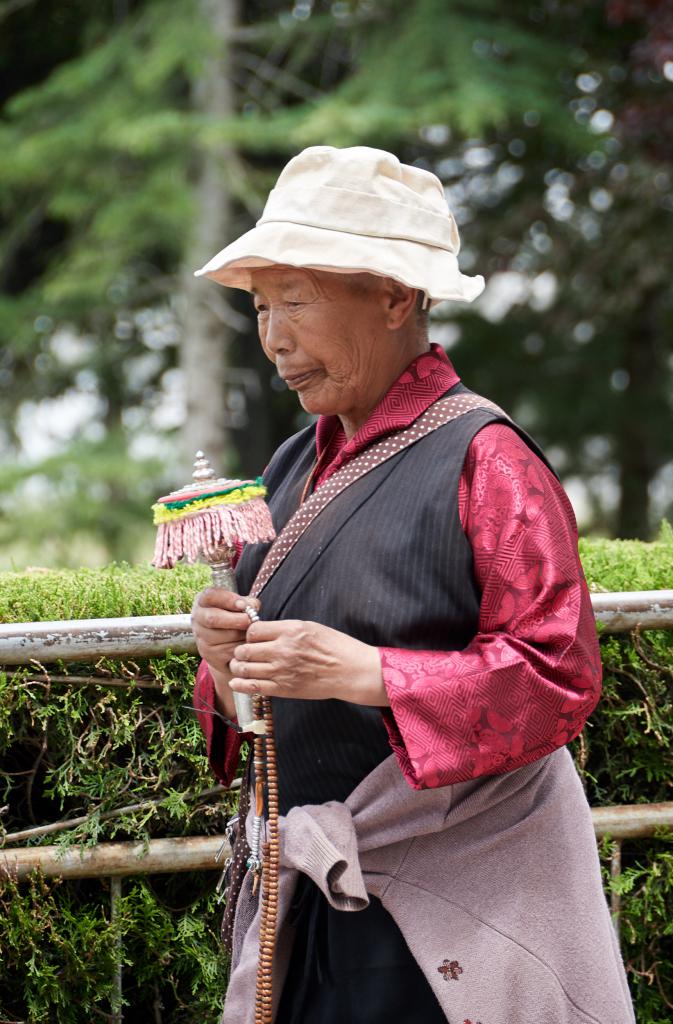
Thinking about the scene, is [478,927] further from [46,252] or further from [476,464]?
[46,252]

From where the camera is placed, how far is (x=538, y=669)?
1656 mm

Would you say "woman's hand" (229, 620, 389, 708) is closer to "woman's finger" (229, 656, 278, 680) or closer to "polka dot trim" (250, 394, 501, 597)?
"woman's finger" (229, 656, 278, 680)

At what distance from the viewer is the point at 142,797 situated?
2514mm

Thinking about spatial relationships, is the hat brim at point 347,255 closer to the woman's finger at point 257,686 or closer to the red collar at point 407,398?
the red collar at point 407,398

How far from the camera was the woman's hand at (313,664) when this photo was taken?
64.6 inches

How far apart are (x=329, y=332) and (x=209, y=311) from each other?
931 cm

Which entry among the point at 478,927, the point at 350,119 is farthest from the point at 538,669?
the point at 350,119

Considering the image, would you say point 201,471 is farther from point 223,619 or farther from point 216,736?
point 216,736

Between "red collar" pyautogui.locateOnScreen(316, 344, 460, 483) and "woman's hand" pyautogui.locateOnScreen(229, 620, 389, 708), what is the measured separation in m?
0.39

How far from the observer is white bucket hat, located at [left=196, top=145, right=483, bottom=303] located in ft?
5.82

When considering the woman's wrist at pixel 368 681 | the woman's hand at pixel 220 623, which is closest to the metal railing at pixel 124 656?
the woman's hand at pixel 220 623

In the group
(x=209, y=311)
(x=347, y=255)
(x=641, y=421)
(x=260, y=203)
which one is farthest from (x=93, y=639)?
(x=641, y=421)

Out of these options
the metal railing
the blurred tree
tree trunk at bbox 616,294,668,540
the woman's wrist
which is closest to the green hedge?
the metal railing

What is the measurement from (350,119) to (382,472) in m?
8.07
